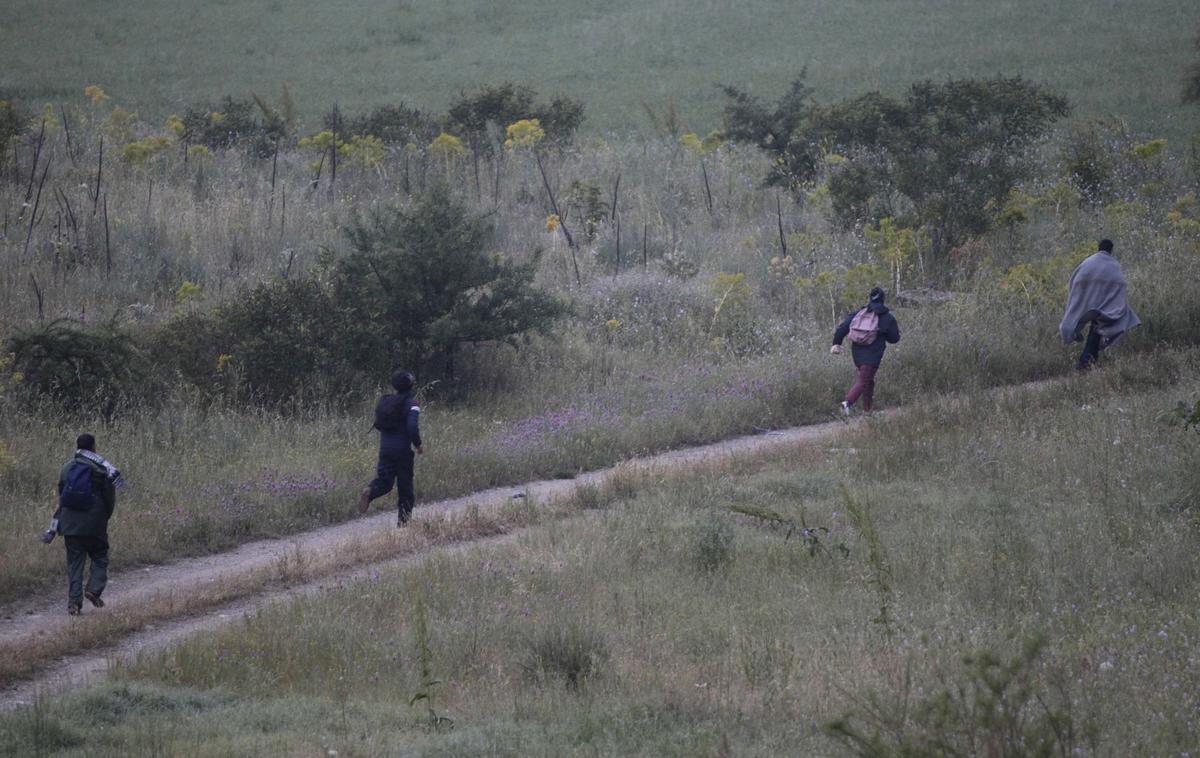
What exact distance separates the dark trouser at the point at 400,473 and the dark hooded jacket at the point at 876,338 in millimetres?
6179

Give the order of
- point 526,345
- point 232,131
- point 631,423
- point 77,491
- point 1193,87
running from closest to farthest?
point 77,491 → point 631,423 → point 526,345 → point 232,131 → point 1193,87

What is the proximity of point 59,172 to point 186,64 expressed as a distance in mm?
33946

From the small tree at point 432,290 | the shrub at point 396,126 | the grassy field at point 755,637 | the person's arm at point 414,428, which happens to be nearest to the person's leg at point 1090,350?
the grassy field at point 755,637

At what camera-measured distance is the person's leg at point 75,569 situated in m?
9.91

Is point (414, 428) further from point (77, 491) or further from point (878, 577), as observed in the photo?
point (878, 577)

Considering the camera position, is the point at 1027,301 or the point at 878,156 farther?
the point at 878,156

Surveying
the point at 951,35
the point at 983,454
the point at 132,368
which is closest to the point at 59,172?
the point at 132,368

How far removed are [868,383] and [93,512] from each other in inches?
382

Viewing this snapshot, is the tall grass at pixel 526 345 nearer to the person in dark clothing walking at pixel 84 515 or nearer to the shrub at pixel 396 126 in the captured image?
the person in dark clothing walking at pixel 84 515

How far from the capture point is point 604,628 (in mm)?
8617

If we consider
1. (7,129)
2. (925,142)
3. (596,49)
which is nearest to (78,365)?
(7,129)

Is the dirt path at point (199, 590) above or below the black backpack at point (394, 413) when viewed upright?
below

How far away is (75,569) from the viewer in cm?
1000

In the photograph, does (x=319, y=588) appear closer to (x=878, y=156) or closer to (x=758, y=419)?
(x=758, y=419)
